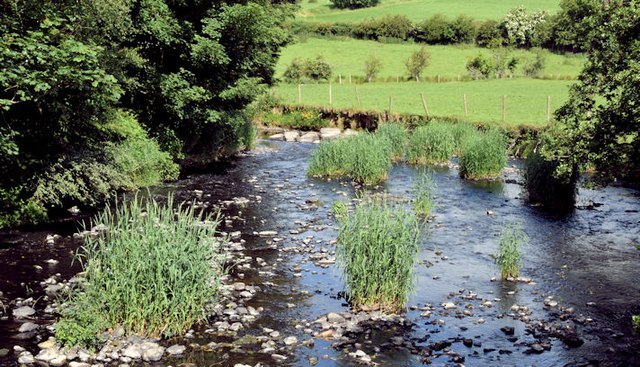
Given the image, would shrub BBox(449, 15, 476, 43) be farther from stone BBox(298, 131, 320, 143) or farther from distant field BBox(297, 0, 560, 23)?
stone BBox(298, 131, 320, 143)

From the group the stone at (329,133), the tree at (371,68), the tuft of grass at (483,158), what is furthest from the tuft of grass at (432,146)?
the tree at (371,68)

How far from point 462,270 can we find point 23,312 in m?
11.7

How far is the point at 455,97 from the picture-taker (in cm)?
6250

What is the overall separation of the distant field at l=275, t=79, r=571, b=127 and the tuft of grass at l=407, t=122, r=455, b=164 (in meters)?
6.88

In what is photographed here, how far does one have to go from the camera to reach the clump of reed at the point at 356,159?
102ft

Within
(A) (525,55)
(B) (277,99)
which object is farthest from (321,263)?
(A) (525,55)

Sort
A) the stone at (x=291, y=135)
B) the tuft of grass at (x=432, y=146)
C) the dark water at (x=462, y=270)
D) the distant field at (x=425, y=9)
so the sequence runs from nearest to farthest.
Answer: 1. the dark water at (x=462, y=270)
2. the tuft of grass at (x=432, y=146)
3. the stone at (x=291, y=135)
4. the distant field at (x=425, y=9)

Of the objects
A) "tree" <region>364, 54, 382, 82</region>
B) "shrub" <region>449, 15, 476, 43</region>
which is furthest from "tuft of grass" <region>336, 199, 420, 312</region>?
"shrub" <region>449, 15, 476, 43</region>

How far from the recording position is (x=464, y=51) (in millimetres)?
92875

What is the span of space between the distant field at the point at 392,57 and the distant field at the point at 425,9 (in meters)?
12.0

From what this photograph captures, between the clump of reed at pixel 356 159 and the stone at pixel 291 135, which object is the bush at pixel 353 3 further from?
the clump of reed at pixel 356 159

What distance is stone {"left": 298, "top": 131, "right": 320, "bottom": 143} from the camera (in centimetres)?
4747

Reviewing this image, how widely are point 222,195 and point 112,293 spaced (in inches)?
580

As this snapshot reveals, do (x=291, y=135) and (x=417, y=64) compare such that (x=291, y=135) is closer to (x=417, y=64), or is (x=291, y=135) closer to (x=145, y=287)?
(x=417, y=64)
